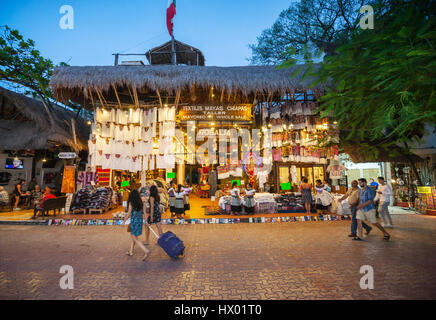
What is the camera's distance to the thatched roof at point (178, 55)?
1423 cm

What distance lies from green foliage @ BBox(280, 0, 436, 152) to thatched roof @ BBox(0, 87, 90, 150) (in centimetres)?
1350

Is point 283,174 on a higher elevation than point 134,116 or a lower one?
lower

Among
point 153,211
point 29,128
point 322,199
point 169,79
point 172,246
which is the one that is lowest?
point 172,246

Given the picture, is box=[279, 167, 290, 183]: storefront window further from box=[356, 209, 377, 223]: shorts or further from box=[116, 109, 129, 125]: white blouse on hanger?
box=[116, 109, 129, 125]: white blouse on hanger

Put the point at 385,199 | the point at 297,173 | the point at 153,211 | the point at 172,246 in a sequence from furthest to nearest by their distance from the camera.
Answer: the point at 297,173 < the point at 385,199 < the point at 153,211 < the point at 172,246

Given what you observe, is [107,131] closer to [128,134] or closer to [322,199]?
[128,134]

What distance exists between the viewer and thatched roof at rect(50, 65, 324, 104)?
9148 millimetres

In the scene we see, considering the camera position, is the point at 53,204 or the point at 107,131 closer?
the point at 53,204

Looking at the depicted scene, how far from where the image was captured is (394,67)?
7.43 ft

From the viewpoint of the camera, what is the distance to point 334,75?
10.0 feet

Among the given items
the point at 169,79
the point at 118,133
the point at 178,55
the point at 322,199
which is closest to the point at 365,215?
the point at 322,199

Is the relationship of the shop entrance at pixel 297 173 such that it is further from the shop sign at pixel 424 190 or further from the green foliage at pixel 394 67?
the green foliage at pixel 394 67

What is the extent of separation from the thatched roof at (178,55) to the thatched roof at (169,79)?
5.49m

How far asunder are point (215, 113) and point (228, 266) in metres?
7.34
